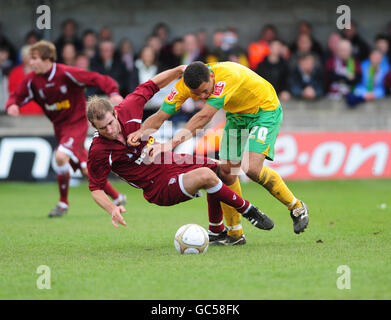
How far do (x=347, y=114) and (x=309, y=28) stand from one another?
257 cm

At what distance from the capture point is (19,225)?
367 inches

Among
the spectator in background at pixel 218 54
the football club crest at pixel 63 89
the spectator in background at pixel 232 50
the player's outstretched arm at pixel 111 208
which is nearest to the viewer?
the player's outstretched arm at pixel 111 208

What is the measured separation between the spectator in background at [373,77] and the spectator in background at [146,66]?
4297mm

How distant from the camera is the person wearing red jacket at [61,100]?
33.6 feet

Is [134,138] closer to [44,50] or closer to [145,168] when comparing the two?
[145,168]

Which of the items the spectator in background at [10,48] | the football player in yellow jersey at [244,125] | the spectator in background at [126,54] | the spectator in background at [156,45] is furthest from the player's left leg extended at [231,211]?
the spectator in background at [10,48]

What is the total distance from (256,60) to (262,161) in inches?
328

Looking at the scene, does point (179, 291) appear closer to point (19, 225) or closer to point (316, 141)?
point (19, 225)

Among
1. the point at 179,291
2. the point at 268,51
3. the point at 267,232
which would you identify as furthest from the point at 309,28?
the point at 179,291

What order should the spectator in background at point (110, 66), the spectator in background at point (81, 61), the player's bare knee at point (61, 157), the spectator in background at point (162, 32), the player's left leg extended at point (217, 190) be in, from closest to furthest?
1. the player's left leg extended at point (217, 190)
2. the player's bare knee at point (61, 157)
3. the spectator in background at point (81, 61)
4. the spectator in background at point (110, 66)
5. the spectator in background at point (162, 32)

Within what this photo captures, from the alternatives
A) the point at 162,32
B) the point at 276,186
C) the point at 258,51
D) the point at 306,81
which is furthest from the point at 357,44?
the point at 276,186

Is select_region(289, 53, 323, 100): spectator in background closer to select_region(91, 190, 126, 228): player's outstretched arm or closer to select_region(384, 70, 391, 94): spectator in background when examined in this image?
select_region(384, 70, 391, 94): spectator in background

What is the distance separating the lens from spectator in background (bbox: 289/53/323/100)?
15430 millimetres

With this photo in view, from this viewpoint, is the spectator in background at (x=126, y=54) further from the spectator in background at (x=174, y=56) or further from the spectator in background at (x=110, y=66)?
the spectator in background at (x=174, y=56)
